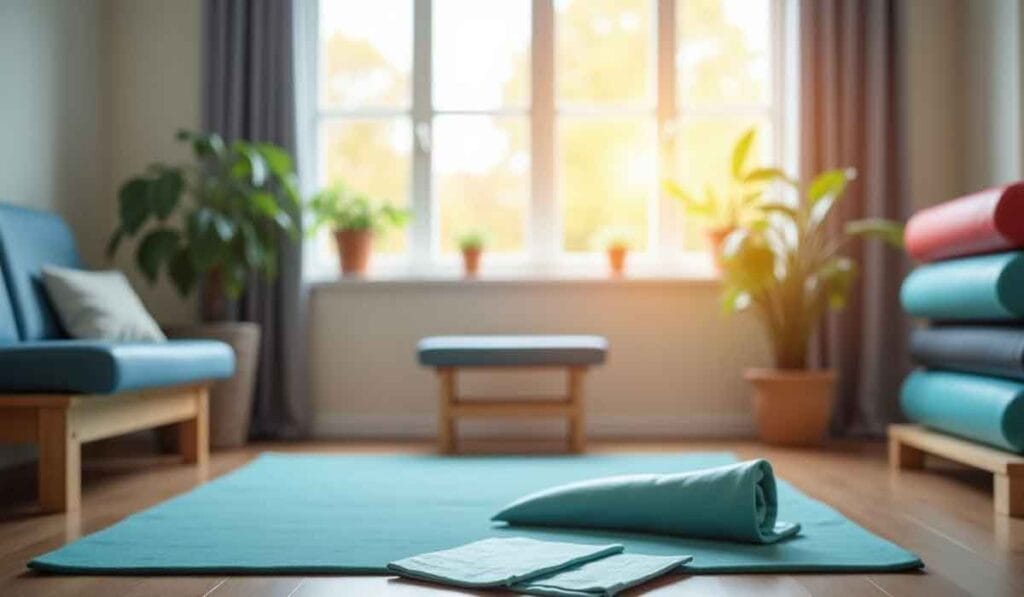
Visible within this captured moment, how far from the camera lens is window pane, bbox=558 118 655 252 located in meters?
5.13

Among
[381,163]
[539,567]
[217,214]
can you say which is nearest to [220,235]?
[217,214]

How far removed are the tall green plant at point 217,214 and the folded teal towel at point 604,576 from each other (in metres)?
2.60

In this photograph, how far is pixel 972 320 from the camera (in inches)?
135

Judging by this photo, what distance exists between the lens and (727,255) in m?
4.37

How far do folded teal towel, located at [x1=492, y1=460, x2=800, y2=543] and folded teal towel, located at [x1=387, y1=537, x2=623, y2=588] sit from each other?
0.22m

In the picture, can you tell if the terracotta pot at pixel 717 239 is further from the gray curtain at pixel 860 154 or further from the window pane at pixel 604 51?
the window pane at pixel 604 51

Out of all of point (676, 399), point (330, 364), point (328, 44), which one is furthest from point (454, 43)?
point (676, 399)

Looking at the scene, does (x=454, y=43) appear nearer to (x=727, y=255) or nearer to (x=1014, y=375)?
(x=727, y=255)

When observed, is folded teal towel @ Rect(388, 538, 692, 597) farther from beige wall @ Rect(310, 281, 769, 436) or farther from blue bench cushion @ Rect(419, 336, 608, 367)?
beige wall @ Rect(310, 281, 769, 436)

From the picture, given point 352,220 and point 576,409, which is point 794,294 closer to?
point 576,409

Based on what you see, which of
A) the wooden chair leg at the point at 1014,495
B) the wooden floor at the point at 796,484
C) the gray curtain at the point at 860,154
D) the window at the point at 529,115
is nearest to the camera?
the wooden floor at the point at 796,484

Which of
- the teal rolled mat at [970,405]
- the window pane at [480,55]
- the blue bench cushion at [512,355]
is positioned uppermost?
the window pane at [480,55]

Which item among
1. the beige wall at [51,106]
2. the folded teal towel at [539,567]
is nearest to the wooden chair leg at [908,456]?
the folded teal towel at [539,567]

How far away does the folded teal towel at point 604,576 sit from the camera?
6.26 ft
